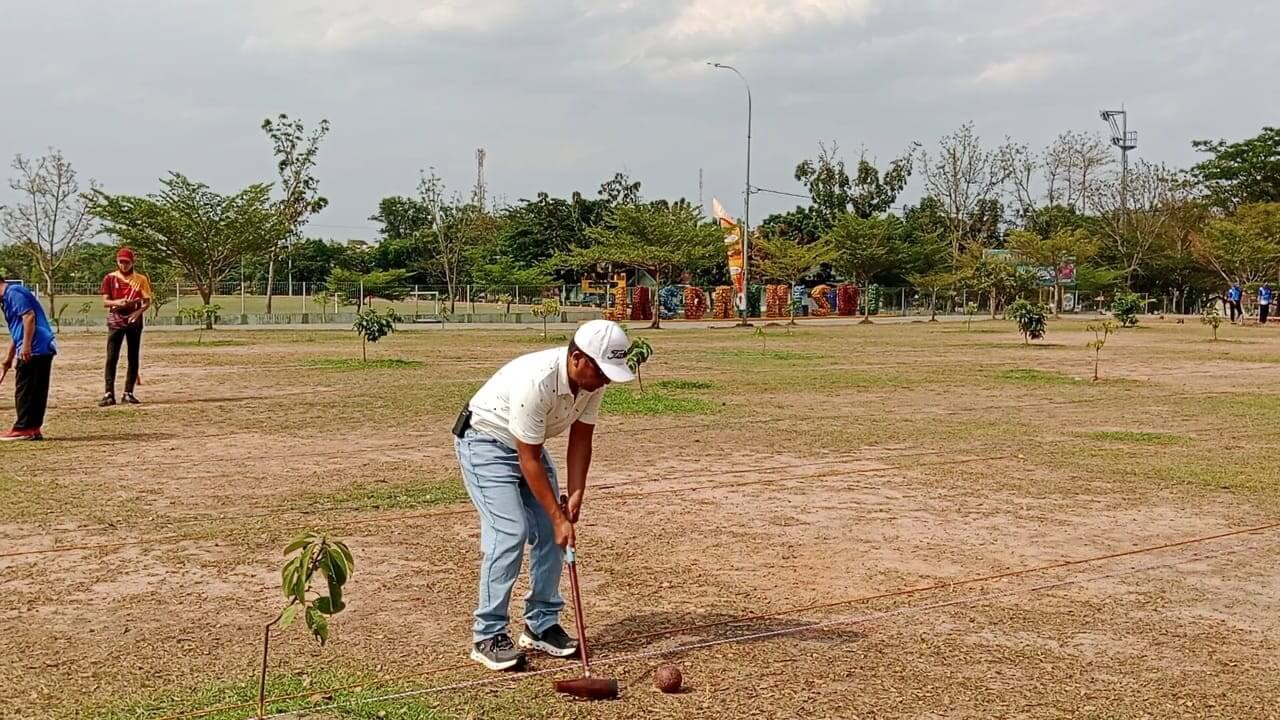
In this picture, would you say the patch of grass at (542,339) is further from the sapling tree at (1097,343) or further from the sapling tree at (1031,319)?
the sapling tree at (1097,343)

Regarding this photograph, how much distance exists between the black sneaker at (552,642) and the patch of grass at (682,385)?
12906mm

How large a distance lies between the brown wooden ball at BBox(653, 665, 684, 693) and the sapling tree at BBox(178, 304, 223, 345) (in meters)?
28.3

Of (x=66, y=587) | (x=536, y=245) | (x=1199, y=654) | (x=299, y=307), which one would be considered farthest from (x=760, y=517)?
(x=536, y=245)

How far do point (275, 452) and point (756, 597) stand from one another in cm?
647

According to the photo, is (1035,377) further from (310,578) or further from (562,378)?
(310,578)

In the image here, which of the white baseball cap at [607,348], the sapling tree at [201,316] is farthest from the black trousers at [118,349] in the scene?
the sapling tree at [201,316]

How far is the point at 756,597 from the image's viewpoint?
20.7 feet

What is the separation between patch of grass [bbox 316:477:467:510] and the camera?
8.72 meters

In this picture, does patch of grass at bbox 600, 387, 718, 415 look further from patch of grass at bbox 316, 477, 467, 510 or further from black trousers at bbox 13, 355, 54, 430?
black trousers at bbox 13, 355, 54, 430

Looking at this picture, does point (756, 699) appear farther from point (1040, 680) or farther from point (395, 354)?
point (395, 354)

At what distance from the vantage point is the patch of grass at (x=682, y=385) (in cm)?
1844

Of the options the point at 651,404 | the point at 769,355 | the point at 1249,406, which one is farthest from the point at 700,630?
the point at 769,355

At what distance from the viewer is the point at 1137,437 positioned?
12875 millimetres

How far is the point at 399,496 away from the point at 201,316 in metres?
28.9
